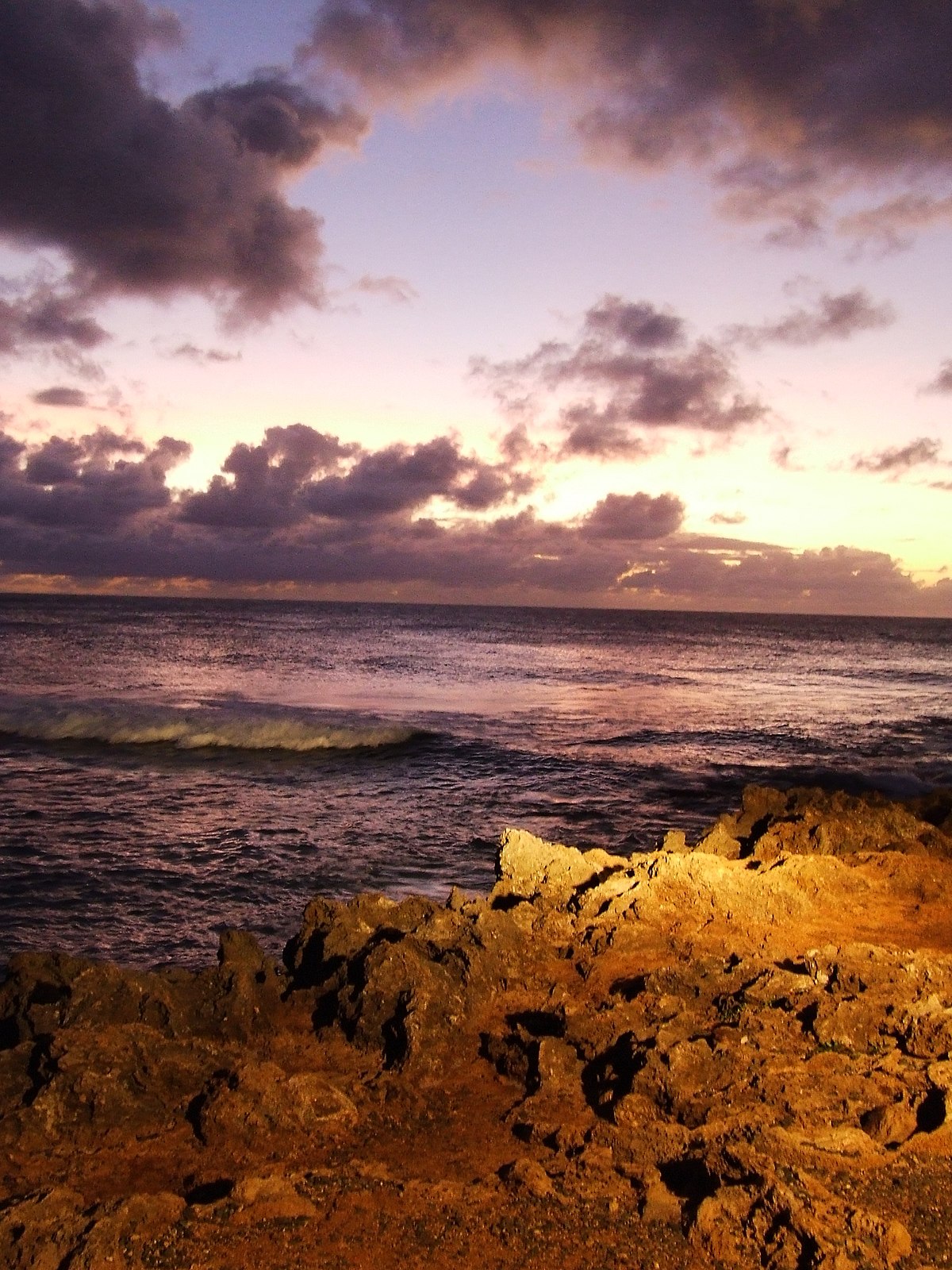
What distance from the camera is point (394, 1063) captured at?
6.01 meters

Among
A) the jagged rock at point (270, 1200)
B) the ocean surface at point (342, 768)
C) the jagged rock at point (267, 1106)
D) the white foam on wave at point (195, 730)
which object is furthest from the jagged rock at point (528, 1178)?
the white foam on wave at point (195, 730)

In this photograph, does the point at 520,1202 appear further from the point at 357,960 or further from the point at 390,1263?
the point at 357,960

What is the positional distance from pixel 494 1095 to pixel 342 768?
16863 millimetres

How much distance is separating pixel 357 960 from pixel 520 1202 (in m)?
2.93

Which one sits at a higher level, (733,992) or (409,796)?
(733,992)

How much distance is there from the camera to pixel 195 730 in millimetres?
26438

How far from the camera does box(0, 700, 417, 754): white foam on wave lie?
2548cm

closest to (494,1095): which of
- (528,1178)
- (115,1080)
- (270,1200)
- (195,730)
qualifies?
(528,1178)

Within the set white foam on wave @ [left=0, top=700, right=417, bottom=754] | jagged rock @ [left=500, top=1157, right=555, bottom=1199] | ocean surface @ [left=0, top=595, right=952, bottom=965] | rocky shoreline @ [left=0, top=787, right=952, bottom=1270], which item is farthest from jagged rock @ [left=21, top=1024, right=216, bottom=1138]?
white foam on wave @ [left=0, top=700, right=417, bottom=754]

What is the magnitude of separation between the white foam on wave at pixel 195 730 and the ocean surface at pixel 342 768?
11 cm

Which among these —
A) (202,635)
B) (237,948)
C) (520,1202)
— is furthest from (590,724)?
(202,635)

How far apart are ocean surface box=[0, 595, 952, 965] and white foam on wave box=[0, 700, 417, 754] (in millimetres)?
106

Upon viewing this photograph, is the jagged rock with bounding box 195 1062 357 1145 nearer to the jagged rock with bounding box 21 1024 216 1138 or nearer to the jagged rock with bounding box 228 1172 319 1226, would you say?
the jagged rock with bounding box 21 1024 216 1138

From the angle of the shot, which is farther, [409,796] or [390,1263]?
[409,796]
